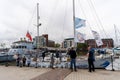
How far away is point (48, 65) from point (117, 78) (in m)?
6.81

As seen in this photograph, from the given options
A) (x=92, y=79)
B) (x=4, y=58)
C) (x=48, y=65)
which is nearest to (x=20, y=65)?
(x=48, y=65)

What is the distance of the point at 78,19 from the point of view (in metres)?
14.1

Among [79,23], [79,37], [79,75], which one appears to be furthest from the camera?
[79,23]

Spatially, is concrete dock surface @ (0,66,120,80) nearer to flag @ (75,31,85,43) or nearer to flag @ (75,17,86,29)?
flag @ (75,31,85,43)

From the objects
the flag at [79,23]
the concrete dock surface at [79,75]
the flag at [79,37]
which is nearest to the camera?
the concrete dock surface at [79,75]

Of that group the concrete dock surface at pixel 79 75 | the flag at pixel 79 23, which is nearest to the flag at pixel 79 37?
the flag at pixel 79 23

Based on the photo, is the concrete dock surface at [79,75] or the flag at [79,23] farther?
the flag at [79,23]

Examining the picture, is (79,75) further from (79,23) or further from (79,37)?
(79,23)

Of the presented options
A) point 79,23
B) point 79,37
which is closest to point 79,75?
point 79,37

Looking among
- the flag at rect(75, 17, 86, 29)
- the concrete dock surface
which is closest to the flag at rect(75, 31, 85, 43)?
the flag at rect(75, 17, 86, 29)

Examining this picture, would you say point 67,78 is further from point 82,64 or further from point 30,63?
point 30,63

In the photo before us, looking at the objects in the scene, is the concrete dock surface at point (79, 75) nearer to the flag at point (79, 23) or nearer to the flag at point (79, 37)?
the flag at point (79, 37)

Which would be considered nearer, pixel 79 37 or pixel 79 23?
pixel 79 37

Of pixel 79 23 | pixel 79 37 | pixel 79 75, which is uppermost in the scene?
pixel 79 23
